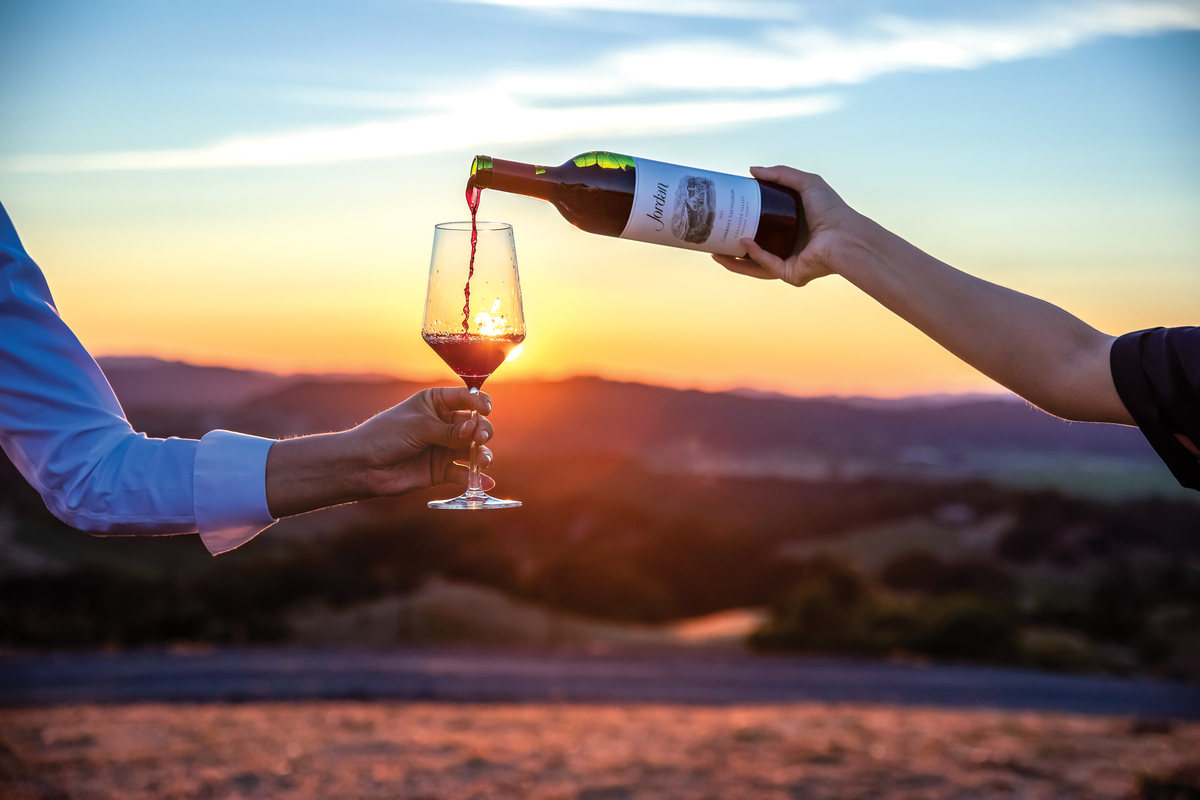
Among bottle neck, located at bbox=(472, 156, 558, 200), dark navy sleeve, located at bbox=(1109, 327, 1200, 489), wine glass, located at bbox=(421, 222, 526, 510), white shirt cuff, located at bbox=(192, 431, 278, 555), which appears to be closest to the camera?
dark navy sleeve, located at bbox=(1109, 327, 1200, 489)

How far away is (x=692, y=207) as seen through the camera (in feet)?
8.00

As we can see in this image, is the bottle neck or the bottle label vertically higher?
the bottle neck

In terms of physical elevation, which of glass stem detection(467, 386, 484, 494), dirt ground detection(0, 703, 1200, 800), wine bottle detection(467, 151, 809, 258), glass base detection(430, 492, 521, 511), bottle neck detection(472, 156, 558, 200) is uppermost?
bottle neck detection(472, 156, 558, 200)

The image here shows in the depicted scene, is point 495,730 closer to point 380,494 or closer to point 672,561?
point 380,494

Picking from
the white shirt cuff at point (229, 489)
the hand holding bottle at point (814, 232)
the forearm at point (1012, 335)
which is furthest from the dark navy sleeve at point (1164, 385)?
the white shirt cuff at point (229, 489)

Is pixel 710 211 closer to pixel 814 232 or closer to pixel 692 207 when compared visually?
pixel 692 207

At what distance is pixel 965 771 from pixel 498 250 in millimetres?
8368

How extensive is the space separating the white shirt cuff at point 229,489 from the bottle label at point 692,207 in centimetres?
108

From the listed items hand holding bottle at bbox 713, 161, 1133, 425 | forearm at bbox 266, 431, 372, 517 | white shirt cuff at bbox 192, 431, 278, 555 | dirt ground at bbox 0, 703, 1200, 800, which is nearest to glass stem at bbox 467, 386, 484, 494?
forearm at bbox 266, 431, 372, 517

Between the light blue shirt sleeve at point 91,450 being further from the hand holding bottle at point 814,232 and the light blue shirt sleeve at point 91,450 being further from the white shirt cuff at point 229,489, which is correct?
the hand holding bottle at point 814,232

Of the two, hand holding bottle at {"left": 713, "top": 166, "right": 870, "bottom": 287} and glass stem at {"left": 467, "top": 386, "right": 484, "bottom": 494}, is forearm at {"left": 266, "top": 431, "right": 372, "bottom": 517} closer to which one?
glass stem at {"left": 467, "top": 386, "right": 484, "bottom": 494}

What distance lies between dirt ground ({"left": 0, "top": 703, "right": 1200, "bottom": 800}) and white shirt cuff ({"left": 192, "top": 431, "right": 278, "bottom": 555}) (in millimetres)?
6361

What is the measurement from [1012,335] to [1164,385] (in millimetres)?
270

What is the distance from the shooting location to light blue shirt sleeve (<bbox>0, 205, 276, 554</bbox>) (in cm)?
190
